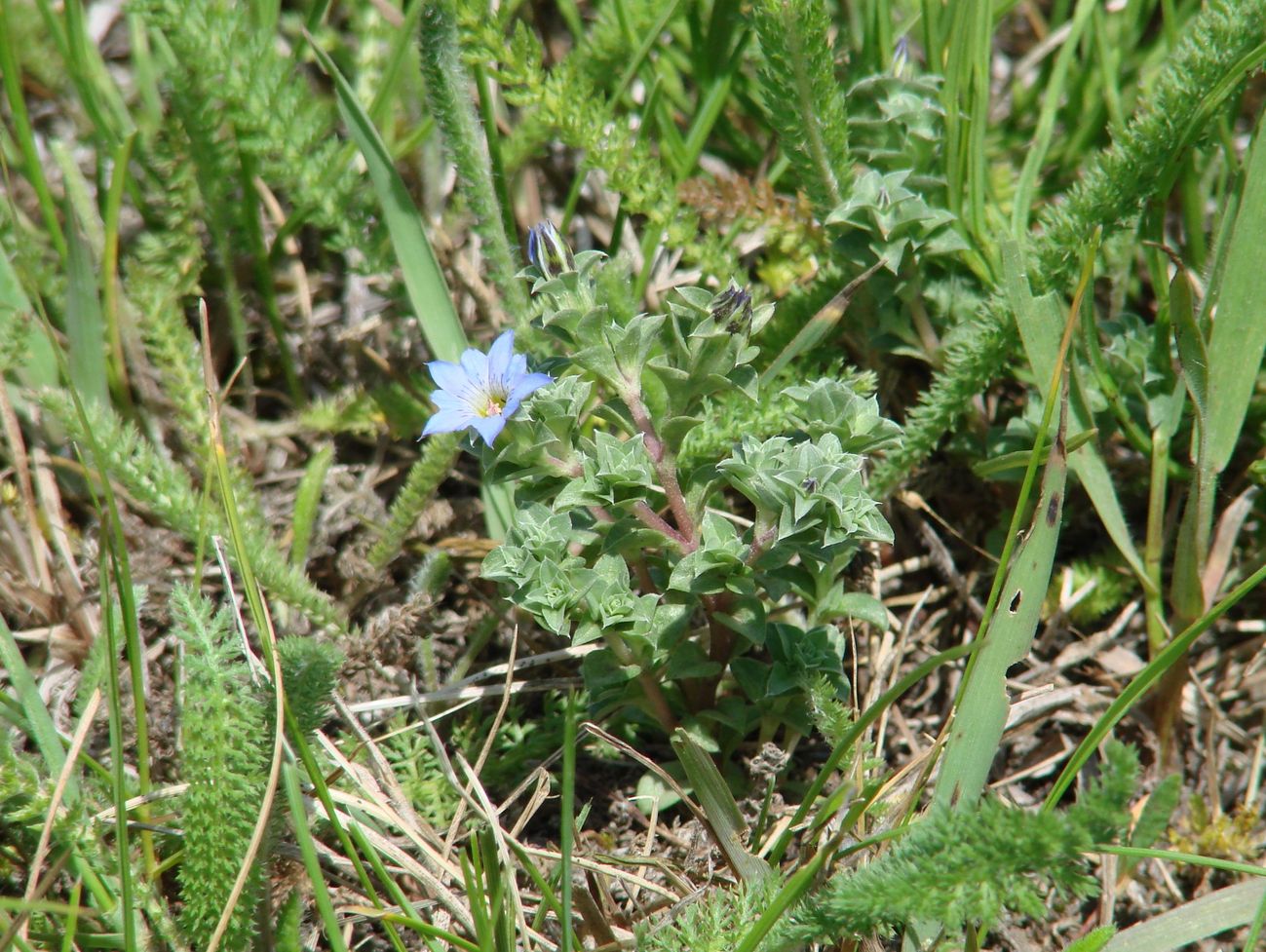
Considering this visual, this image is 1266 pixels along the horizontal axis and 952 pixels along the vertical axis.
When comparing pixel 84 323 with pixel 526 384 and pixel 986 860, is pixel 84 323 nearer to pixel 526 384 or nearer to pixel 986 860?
pixel 526 384

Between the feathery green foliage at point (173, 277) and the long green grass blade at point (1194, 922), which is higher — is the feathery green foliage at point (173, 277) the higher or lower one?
the higher one

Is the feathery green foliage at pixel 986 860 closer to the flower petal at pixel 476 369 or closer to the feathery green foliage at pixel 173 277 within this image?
the flower petal at pixel 476 369

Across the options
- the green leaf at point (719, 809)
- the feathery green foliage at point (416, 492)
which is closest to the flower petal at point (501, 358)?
the feathery green foliage at point (416, 492)

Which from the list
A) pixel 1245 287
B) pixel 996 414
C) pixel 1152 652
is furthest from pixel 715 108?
pixel 1152 652

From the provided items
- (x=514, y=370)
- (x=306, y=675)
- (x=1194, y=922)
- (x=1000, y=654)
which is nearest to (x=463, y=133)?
(x=514, y=370)

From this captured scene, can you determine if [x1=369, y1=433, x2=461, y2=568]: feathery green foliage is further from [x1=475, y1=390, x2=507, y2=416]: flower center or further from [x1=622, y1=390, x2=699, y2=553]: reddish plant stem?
[x1=622, y1=390, x2=699, y2=553]: reddish plant stem

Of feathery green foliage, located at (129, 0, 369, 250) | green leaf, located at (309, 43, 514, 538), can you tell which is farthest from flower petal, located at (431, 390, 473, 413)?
feathery green foliage, located at (129, 0, 369, 250)
